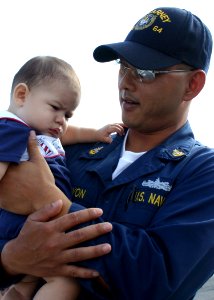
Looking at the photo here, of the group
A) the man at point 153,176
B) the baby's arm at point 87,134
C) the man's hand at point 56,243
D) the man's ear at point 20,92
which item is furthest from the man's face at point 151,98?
the man's hand at point 56,243

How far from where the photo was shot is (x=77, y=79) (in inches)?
105

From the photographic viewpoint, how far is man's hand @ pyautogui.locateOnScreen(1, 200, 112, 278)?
195 centimetres

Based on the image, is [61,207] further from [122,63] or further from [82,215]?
[122,63]

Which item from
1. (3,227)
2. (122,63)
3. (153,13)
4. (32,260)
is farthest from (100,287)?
(153,13)

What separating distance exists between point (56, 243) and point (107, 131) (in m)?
1.17

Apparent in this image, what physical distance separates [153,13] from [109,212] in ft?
4.55

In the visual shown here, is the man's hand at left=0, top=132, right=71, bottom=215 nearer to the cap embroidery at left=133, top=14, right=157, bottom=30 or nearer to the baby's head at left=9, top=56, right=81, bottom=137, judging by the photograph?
the baby's head at left=9, top=56, right=81, bottom=137

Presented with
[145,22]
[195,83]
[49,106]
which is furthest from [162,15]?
[49,106]

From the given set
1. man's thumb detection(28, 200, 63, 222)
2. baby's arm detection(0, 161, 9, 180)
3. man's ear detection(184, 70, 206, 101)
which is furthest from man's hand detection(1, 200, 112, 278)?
man's ear detection(184, 70, 206, 101)

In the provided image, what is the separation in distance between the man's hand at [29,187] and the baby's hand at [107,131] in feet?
2.45

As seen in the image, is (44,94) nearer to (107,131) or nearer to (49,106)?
(49,106)

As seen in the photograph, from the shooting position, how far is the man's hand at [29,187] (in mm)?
2111

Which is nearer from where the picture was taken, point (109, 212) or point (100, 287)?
point (100, 287)

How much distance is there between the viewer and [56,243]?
1.95 metres
